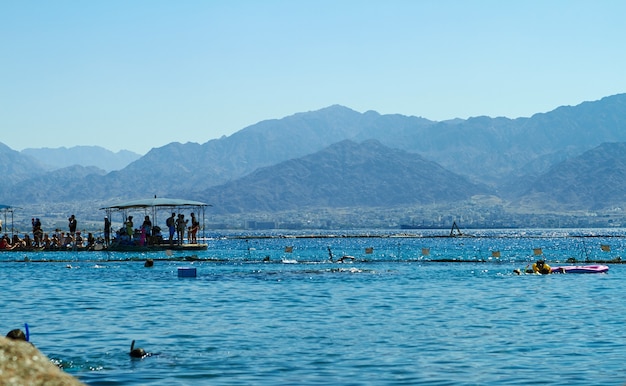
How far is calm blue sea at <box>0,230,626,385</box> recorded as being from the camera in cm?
2394

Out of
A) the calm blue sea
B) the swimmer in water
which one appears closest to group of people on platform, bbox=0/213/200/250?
the calm blue sea

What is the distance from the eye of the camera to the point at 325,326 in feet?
110

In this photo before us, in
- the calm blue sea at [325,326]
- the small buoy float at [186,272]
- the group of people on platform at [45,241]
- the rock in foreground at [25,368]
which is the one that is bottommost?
the calm blue sea at [325,326]

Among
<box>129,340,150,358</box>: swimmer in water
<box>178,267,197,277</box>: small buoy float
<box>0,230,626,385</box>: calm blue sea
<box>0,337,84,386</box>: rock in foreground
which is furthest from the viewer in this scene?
<box>178,267,197,277</box>: small buoy float

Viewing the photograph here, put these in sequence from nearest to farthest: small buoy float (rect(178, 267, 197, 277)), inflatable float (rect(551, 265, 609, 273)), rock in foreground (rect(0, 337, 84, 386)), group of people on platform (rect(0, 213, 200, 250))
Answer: rock in foreground (rect(0, 337, 84, 386)) < small buoy float (rect(178, 267, 197, 277)) < inflatable float (rect(551, 265, 609, 273)) < group of people on platform (rect(0, 213, 200, 250))

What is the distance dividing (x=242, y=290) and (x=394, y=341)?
68.1 ft

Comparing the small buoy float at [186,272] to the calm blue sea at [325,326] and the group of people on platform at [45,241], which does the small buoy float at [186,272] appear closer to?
the calm blue sea at [325,326]

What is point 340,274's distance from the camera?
208 ft

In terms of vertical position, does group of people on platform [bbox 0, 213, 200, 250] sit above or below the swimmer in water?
above

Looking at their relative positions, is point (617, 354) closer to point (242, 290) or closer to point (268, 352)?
point (268, 352)

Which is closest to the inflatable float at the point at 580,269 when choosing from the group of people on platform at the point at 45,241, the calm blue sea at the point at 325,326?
the calm blue sea at the point at 325,326

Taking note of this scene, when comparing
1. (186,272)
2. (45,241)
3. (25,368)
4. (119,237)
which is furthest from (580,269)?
(25,368)

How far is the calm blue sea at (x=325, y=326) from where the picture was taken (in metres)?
23.9

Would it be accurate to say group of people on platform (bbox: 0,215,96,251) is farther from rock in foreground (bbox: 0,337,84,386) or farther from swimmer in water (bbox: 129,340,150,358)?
rock in foreground (bbox: 0,337,84,386)
